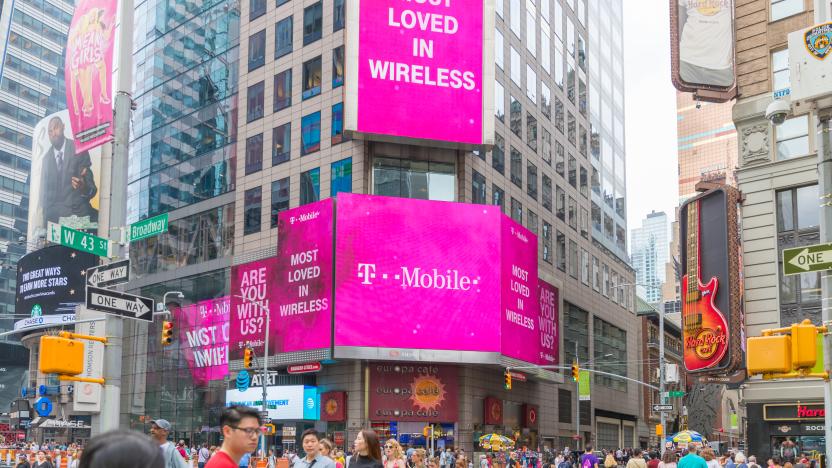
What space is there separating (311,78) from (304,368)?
17851 mm

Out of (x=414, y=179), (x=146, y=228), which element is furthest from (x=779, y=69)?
(x=146, y=228)

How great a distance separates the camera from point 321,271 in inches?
2124

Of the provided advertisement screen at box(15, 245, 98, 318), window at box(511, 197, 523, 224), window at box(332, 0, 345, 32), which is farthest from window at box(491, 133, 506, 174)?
advertisement screen at box(15, 245, 98, 318)

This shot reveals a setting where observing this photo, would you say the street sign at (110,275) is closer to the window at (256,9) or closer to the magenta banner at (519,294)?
the magenta banner at (519,294)

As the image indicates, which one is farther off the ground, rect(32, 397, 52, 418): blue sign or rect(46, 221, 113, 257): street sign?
rect(46, 221, 113, 257): street sign

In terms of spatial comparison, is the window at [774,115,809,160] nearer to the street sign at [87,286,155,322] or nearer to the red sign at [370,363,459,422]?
the red sign at [370,363,459,422]

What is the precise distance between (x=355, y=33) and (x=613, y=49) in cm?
4874

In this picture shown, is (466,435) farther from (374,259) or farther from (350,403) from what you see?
(374,259)

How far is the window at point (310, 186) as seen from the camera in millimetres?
57381

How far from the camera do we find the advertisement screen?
87.1 meters

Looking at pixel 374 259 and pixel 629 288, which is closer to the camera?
pixel 374 259

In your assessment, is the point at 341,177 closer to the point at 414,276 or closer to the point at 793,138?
the point at 414,276

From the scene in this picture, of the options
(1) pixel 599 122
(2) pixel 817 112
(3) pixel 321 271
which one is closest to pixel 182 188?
(3) pixel 321 271

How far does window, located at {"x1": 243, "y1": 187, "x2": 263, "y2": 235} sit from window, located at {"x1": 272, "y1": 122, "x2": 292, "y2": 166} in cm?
261
